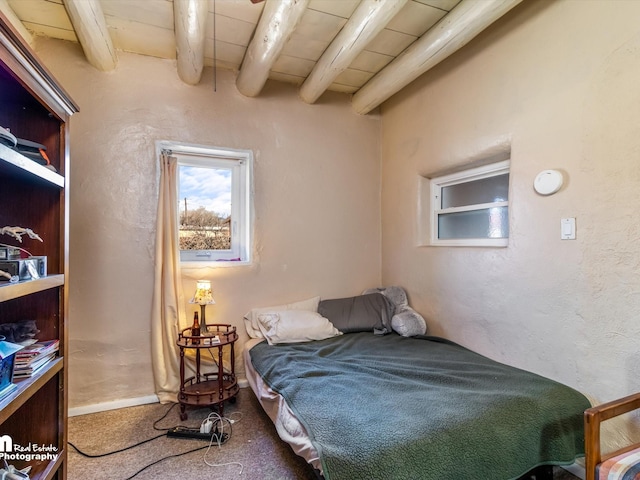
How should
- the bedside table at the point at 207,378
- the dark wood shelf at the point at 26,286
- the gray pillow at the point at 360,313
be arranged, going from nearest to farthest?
1. the dark wood shelf at the point at 26,286
2. the bedside table at the point at 207,378
3. the gray pillow at the point at 360,313

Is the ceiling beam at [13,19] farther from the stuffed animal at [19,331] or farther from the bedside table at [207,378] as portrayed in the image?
the bedside table at [207,378]

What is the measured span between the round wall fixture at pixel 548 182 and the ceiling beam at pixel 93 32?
2550 millimetres

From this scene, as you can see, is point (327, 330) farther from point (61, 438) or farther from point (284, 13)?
point (284, 13)

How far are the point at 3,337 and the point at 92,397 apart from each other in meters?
1.50

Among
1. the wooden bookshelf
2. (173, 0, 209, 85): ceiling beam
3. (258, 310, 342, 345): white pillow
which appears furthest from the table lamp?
(173, 0, 209, 85): ceiling beam

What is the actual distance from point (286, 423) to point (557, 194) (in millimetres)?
1763

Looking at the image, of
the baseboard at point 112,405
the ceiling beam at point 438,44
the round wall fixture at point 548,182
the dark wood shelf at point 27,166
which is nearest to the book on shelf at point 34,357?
the dark wood shelf at point 27,166

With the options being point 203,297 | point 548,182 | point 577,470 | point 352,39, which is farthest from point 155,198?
point 577,470

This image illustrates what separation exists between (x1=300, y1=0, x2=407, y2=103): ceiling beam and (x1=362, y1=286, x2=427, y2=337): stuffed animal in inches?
70.4

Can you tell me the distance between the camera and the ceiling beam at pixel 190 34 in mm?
1823

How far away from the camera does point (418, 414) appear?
1.37 meters

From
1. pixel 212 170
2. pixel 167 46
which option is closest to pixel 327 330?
pixel 212 170

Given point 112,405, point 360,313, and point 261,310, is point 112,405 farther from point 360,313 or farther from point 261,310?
point 360,313

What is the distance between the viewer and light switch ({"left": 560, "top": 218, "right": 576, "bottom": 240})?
1683 millimetres
